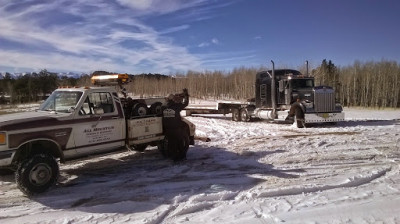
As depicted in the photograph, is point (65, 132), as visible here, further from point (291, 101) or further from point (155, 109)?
point (291, 101)

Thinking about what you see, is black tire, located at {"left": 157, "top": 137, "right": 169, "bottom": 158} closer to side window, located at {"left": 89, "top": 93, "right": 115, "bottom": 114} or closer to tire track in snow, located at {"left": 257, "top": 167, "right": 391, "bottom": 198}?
side window, located at {"left": 89, "top": 93, "right": 115, "bottom": 114}

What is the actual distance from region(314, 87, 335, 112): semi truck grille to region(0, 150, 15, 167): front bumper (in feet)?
45.8

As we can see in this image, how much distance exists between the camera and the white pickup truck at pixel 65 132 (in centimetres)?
654

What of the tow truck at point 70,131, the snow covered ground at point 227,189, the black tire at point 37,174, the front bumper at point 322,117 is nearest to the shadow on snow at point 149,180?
the snow covered ground at point 227,189

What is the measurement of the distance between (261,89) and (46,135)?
14747mm

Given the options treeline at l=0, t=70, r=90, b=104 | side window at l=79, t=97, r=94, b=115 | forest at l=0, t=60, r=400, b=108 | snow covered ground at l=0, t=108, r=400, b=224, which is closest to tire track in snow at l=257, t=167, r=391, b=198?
snow covered ground at l=0, t=108, r=400, b=224

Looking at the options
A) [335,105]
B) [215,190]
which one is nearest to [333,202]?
[215,190]

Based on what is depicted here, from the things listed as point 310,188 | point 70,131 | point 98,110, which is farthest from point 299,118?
point 70,131

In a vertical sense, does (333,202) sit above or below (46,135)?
below

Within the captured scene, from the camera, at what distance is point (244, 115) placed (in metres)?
21.2

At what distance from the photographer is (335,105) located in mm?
17516

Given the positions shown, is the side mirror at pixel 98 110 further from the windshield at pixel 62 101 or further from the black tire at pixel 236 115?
the black tire at pixel 236 115

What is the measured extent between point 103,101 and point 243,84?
4367 cm

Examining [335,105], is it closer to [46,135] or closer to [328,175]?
[328,175]
